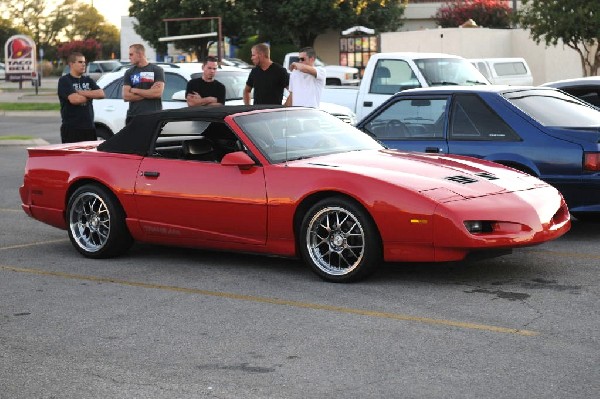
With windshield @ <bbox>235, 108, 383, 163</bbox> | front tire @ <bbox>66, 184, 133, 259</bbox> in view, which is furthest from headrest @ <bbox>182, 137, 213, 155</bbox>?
front tire @ <bbox>66, 184, 133, 259</bbox>

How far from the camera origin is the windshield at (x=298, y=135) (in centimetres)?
909

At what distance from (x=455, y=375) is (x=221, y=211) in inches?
139

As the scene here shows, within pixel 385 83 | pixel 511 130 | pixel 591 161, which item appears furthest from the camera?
pixel 385 83

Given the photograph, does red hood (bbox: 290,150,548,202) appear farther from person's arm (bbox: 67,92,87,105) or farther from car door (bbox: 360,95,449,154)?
person's arm (bbox: 67,92,87,105)

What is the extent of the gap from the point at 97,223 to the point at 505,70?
80.7 ft

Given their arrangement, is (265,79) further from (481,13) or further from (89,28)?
(89,28)

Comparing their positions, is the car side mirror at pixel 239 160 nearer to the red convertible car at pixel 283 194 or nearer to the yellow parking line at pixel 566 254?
the red convertible car at pixel 283 194

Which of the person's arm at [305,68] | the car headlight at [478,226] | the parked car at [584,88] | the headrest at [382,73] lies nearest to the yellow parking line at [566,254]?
the car headlight at [478,226]

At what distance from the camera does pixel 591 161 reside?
10078 millimetres

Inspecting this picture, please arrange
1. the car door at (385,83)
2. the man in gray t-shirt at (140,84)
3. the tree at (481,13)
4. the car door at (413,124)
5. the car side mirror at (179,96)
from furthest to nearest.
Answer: the tree at (481,13) → the car door at (385,83) → the car side mirror at (179,96) → the man in gray t-shirt at (140,84) → the car door at (413,124)

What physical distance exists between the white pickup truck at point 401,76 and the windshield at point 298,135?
26.2 feet

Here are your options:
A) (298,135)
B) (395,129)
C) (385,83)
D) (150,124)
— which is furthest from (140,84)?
(385,83)

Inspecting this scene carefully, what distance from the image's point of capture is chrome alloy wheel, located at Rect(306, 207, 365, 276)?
8.38m

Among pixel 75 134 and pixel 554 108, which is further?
pixel 75 134
